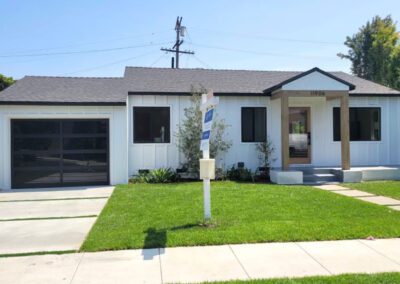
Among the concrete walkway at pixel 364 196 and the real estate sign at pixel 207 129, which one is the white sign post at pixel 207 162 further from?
the concrete walkway at pixel 364 196

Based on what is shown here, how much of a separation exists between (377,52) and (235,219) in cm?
2762

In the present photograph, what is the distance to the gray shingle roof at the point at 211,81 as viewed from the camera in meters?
14.3

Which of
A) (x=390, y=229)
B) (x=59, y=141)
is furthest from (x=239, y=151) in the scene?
(x=390, y=229)

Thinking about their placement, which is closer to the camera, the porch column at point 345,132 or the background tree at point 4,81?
the porch column at point 345,132

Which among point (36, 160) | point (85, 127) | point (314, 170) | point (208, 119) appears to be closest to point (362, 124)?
point (314, 170)

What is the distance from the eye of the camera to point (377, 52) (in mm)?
29688

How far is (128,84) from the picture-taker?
46.9ft

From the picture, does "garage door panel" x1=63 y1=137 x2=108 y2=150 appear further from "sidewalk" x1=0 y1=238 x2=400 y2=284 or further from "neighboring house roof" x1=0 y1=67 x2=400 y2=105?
"sidewalk" x1=0 y1=238 x2=400 y2=284

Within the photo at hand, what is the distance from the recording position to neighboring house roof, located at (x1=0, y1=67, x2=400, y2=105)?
12.6 metres

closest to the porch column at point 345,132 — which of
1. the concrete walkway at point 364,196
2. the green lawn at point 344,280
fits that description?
the concrete walkway at point 364,196

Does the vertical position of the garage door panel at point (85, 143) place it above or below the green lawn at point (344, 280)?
above

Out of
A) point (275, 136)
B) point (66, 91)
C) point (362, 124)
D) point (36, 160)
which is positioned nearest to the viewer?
point (36, 160)

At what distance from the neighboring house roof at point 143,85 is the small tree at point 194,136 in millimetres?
752

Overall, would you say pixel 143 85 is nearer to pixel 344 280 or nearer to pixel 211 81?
pixel 211 81
